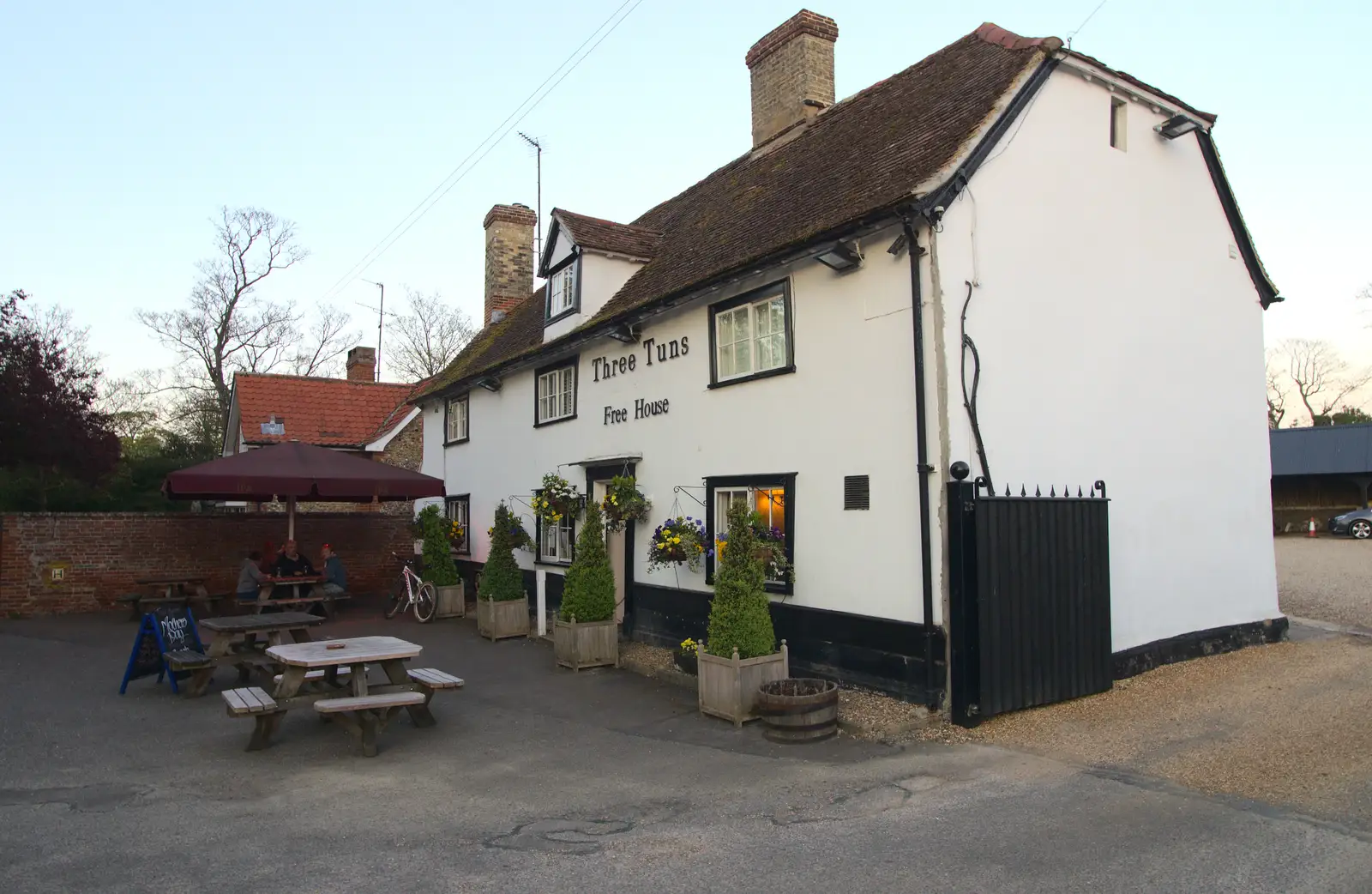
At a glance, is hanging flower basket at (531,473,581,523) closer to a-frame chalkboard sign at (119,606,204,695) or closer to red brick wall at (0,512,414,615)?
a-frame chalkboard sign at (119,606,204,695)

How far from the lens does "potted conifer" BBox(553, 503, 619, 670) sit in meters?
11.3

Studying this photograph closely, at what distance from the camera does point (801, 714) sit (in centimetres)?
775

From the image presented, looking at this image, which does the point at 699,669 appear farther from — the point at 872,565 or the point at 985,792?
the point at 985,792

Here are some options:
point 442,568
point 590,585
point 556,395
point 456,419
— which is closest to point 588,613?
point 590,585

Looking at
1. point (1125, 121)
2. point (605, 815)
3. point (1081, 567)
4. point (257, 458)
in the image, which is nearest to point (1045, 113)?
point (1125, 121)

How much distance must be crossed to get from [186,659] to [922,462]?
25.9 ft

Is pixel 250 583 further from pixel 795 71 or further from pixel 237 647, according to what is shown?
pixel 795 71

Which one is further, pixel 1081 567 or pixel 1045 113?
pixel 1045 113

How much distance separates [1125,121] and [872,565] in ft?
19.7

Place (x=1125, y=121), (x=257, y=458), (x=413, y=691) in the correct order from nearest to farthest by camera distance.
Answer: (x=413, y=691), (x=1125, y=121), (x=257, y=458)

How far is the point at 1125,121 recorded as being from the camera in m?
10.4

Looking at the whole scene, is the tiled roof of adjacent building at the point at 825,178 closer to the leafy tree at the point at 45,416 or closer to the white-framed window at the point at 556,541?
the white-framed window at the point at 556,541

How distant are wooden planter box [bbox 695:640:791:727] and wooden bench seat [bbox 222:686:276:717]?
3788 mm

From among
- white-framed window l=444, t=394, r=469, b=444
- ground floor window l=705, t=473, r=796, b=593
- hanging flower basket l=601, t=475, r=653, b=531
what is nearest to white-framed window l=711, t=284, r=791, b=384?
ground floor window l=705, t=473, r=796, b=593
